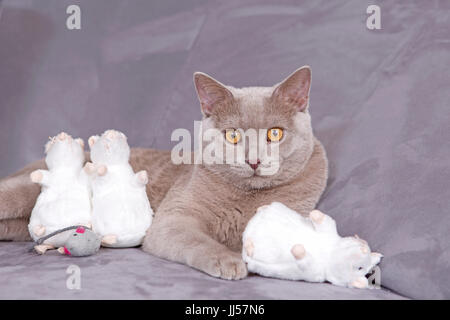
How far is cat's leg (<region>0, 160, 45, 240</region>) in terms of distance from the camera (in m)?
1.60

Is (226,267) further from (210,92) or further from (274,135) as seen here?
(210,92)

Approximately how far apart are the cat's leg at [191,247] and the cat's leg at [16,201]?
0.42m

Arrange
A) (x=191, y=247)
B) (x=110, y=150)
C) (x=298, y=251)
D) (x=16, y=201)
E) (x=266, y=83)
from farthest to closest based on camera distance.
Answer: (x=266, y=83) < (x=16, y=201) < (x=110, y=150) < (x=191, y=247) < (x=298, y=251)

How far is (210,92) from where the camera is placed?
58.1 inches

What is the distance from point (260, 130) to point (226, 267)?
394mm

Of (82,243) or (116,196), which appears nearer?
(82,243)

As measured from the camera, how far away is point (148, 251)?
143 centimetres

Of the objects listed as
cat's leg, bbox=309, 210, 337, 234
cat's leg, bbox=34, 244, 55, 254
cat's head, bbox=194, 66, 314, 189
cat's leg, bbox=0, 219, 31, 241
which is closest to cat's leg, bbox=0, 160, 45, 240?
cat's leg, bbox=0, 219, 31, 241

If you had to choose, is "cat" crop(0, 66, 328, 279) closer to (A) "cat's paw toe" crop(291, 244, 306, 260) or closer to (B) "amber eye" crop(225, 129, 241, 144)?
(B) "amber eye" crop(225, 129, 241, 144)

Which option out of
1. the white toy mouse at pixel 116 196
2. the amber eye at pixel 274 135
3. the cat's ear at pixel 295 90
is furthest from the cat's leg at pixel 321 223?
the white toy mouse at pixel 116 196

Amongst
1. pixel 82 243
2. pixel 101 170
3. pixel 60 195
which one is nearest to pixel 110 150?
pixel 101 170

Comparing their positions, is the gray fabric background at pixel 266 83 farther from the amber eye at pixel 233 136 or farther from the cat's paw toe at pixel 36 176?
the amber eye at pixel 233 136

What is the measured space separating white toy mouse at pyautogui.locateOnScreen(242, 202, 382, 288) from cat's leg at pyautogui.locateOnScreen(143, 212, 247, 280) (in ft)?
0.18
